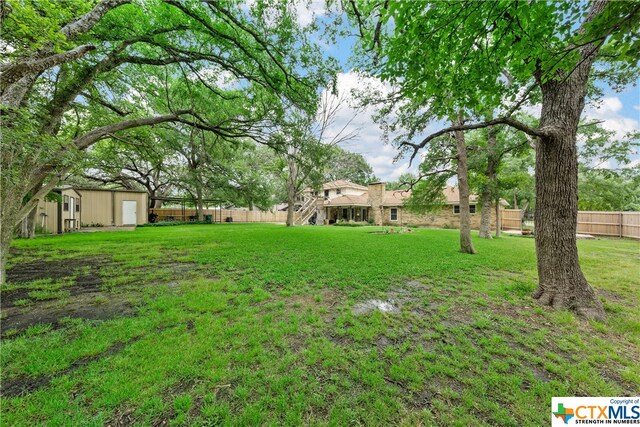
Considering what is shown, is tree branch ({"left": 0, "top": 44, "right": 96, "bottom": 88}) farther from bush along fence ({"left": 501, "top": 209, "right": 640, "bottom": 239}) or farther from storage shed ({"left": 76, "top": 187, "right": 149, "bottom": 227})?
bush along fence ({"left": 501, "top": 209, "right": 640, "bottom": 239})

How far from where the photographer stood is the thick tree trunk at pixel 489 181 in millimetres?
10867

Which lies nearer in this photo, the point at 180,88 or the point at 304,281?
the point at 304,281

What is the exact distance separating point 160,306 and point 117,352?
1.11 meters

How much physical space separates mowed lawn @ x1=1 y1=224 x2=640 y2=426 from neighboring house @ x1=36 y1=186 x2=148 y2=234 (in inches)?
420

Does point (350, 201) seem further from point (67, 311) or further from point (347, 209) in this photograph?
point (67, 311)

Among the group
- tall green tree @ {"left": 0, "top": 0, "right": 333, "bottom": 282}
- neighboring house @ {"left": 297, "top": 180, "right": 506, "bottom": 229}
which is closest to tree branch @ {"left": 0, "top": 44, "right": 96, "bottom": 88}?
tall green tree @ {"left": 0, "top": 0, "right": 333, "bottom": 282}

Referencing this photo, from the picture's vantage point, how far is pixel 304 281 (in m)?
4.83

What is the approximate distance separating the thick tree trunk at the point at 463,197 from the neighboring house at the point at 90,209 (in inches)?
726

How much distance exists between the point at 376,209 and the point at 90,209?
2313cm

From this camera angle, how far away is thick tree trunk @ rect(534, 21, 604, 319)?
3641mm

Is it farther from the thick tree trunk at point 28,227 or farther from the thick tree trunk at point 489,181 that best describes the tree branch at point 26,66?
the thick tree trunk at point 489,181

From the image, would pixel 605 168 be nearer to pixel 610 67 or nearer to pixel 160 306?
pixel 610 67

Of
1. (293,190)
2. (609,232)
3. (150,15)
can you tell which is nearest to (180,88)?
(150,15)

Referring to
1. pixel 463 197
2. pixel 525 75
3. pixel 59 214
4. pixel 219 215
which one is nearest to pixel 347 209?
pixel 219 215
